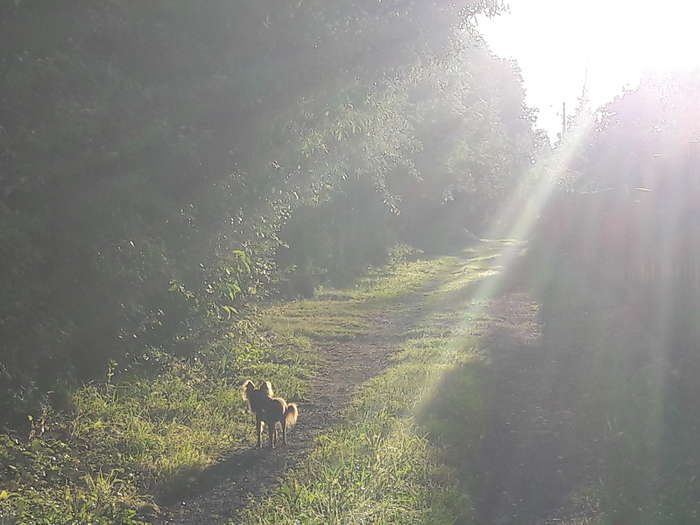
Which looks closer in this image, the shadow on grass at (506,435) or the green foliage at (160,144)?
the green foliage at (160,144)

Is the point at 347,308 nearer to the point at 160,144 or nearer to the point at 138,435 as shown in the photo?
the point at 138,435

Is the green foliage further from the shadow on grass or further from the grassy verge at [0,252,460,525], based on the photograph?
the shadow on grass

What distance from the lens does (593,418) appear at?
8.17 metres

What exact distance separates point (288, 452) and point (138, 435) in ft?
5.15

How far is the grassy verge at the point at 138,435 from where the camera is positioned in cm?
569

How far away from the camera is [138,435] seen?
730 centimetres

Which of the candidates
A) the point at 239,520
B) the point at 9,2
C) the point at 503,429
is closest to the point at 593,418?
the point at 503,429

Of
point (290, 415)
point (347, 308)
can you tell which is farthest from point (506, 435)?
point (347, 308)

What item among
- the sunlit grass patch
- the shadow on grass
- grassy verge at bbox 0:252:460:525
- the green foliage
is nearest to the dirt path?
grassy verge at bbox 0:252:460:525

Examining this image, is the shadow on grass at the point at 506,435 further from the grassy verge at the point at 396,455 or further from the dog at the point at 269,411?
the dog at the point at 269,411

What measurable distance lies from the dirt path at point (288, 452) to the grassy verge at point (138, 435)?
203 millimetres

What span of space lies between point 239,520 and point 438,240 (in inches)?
1266

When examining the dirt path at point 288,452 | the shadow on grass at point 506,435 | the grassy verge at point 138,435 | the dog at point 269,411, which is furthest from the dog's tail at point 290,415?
the shadow on grass at point 506,435

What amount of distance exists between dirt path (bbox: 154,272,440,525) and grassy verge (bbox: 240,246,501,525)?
0.71 feet
